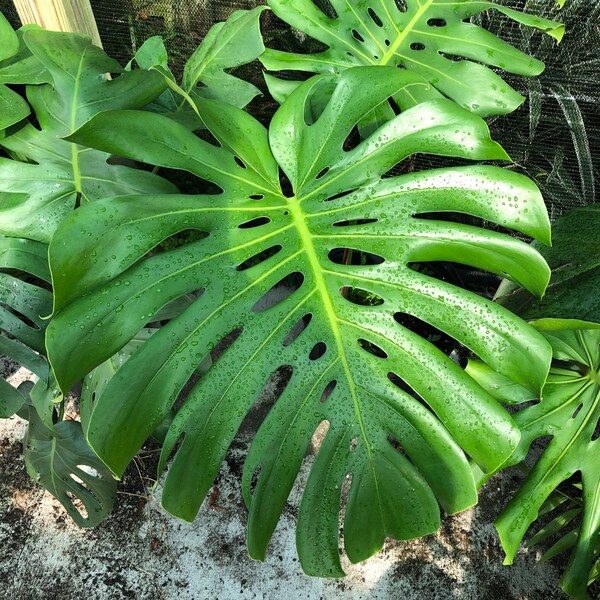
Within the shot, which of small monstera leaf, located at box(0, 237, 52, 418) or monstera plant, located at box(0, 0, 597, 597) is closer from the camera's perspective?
monstera plant, located at box(0, 0, 597, 597)

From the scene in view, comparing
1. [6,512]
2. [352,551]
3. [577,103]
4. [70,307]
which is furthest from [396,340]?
[6,512]

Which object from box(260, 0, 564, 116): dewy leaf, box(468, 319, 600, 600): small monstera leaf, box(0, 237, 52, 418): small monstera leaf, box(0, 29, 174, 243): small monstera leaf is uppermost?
box(260, 0, 564, 116): dewy leaf

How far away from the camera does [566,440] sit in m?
1.10

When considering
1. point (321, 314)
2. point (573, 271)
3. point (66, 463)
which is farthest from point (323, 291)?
point (66, 463)

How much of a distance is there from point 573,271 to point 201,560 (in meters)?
1.17

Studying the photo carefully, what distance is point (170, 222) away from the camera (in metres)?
0.90

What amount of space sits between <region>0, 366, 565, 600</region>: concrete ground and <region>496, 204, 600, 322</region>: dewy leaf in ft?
2.49

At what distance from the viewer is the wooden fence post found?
43.9 inches

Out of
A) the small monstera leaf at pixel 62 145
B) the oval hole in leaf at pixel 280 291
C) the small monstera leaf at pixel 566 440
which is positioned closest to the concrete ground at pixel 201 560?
the small monstera leaf at pixel 566 440

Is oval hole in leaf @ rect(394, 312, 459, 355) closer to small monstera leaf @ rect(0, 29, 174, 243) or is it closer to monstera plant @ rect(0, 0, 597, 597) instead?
monstera plant @ rect(0, 0, 597, 597)

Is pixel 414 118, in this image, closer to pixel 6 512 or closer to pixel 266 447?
pixel 266 447

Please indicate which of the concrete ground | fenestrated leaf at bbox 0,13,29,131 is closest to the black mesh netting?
fenestrated leaf at bbox 0,13,29,131

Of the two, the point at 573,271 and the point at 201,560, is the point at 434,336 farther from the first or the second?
the point at 201,560

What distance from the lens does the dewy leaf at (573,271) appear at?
3.71 feet
